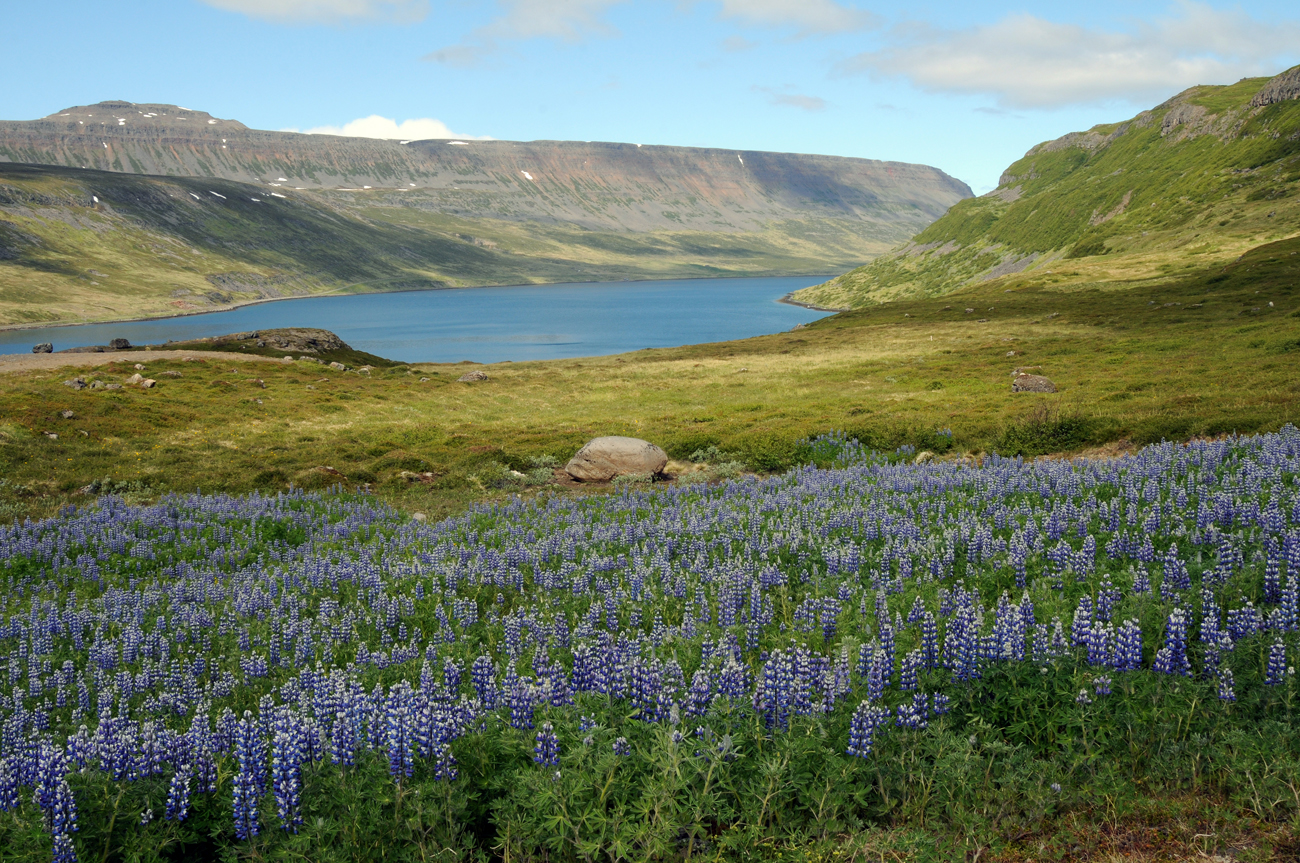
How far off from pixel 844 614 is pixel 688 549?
15.3 feet

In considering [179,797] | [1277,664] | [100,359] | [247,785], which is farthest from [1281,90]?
[179,797]

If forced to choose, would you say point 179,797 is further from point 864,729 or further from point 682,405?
point 682,405

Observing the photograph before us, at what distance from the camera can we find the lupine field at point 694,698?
227 inches

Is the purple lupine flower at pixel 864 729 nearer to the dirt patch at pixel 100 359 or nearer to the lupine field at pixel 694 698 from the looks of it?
the lupine field at pixel 694 698

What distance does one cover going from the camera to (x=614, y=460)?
2864 centimetres

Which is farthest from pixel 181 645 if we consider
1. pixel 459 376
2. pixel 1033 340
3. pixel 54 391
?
pixel 1033 340

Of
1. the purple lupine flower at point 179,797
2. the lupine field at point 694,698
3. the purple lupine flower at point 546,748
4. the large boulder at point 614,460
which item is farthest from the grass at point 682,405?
the purple lupine flower at point 546,748

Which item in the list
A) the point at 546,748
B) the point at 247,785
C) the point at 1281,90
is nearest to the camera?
the point at 247,785

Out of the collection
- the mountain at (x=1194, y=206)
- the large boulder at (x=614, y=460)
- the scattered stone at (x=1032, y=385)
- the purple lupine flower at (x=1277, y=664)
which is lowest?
the large boulder at (x=614, y=460)

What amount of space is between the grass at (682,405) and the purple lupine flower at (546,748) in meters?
16.9

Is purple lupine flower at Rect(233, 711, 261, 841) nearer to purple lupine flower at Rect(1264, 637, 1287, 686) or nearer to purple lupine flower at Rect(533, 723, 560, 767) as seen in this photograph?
purple lupine flower at Rect(533, 723, 560, 767)

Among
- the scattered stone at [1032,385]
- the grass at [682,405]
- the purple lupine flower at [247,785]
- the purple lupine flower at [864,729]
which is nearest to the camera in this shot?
the purple lupine flower at [247,785]

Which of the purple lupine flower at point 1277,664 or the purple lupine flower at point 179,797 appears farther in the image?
the purple lupine flower at point 1277,664

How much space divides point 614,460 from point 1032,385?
2809 centimetres
